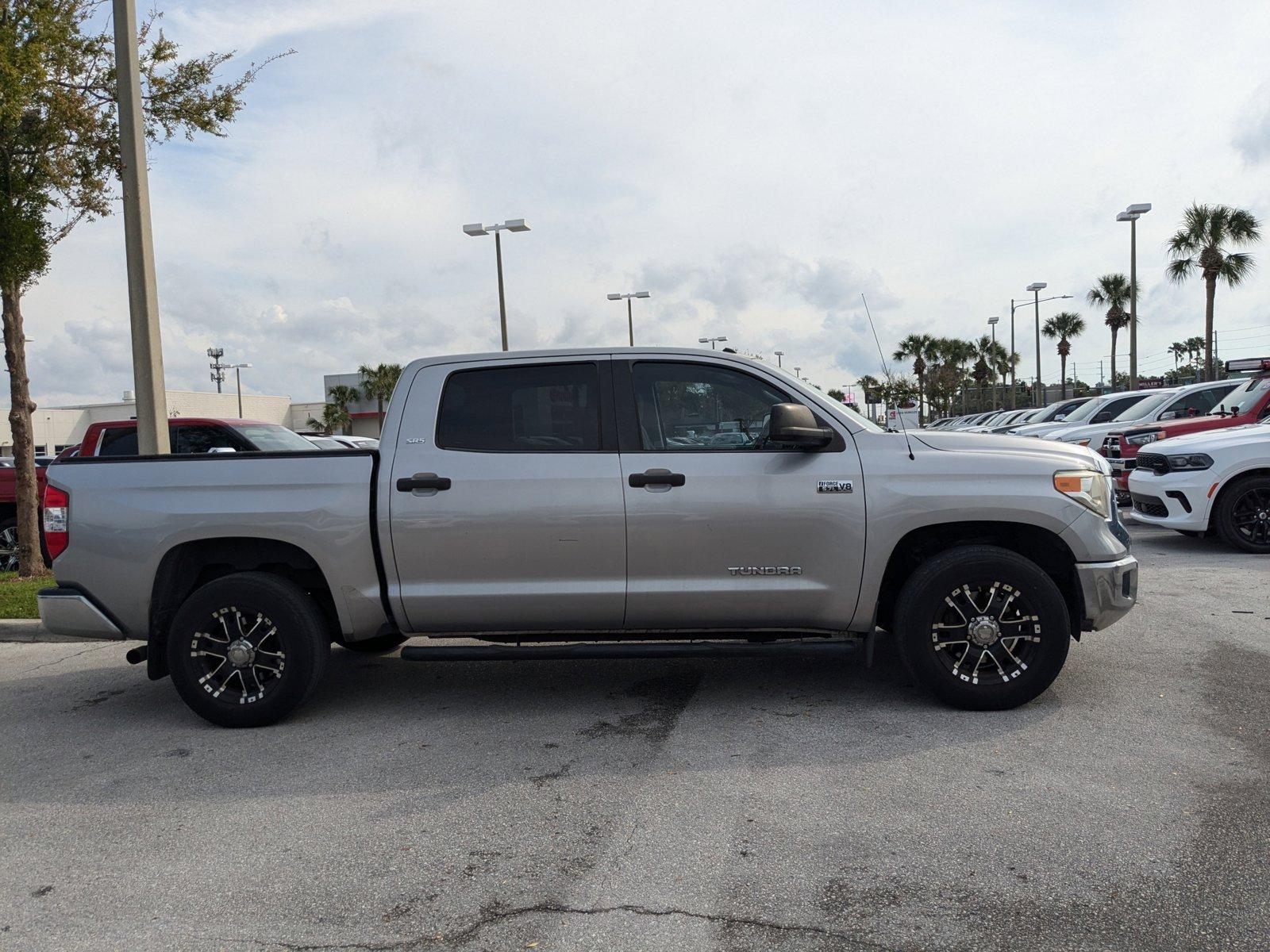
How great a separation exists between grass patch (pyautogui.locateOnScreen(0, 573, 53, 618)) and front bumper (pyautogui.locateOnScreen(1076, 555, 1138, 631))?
277 inches

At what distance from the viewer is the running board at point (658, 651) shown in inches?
207

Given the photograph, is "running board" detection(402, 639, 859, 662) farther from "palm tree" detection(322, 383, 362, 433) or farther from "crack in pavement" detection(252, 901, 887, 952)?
"palm tree" detection(322, 383, 362, 433)

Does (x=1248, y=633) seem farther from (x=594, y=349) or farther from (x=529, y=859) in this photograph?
(x=529, y=859)

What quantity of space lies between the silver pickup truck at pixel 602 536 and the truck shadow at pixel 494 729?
13.2 inches

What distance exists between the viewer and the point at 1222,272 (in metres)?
35.1

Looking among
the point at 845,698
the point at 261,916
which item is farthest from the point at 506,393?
the point at 261,916

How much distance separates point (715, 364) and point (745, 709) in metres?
1.81

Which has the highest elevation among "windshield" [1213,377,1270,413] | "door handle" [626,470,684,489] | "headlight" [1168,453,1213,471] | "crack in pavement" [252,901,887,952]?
"windshield" [1213,377,1270,413]

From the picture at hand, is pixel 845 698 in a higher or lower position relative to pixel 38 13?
lower

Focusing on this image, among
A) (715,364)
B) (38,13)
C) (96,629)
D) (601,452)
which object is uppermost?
(38,13)

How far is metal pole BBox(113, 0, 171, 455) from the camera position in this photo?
8.76 metres

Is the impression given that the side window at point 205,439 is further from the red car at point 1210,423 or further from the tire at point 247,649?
the red car at point 1210,423

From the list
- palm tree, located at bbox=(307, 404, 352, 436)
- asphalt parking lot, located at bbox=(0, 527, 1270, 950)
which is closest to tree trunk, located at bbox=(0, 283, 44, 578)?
asphalt parking lot, located at bbox=(0, 527, 1270, 950)

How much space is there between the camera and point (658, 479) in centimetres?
523
